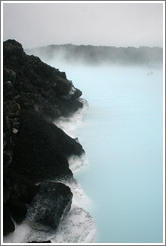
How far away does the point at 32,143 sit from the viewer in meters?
12.3

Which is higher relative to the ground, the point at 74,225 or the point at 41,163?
the point at 41,163

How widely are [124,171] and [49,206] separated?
15.6 ft

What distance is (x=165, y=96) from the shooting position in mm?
9672

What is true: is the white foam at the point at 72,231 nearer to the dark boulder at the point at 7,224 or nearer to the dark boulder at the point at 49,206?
the dark boulder at the point at 49,206

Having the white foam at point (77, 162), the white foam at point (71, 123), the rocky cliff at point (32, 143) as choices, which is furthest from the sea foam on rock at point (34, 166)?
the white foam at point (71, 123)

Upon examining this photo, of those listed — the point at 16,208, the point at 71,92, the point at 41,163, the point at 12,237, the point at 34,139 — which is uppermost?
the point at 71,92

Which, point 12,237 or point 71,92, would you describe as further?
point 71,92

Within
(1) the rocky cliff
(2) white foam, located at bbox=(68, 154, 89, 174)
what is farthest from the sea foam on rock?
(2) white foam, located at bbox=(68, 154, 89, 174)

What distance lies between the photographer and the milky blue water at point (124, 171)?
9.30m

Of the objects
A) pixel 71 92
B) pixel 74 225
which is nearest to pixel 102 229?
pixel 74 225

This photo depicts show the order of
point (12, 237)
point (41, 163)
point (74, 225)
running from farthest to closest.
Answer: point (41, 163)
point (74, 225)
point (12, 237)

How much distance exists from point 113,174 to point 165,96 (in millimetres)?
4468

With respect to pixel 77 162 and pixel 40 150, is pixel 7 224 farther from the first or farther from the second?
pixel 77 162

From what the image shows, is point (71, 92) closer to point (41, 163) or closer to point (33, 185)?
point (41, 163)
